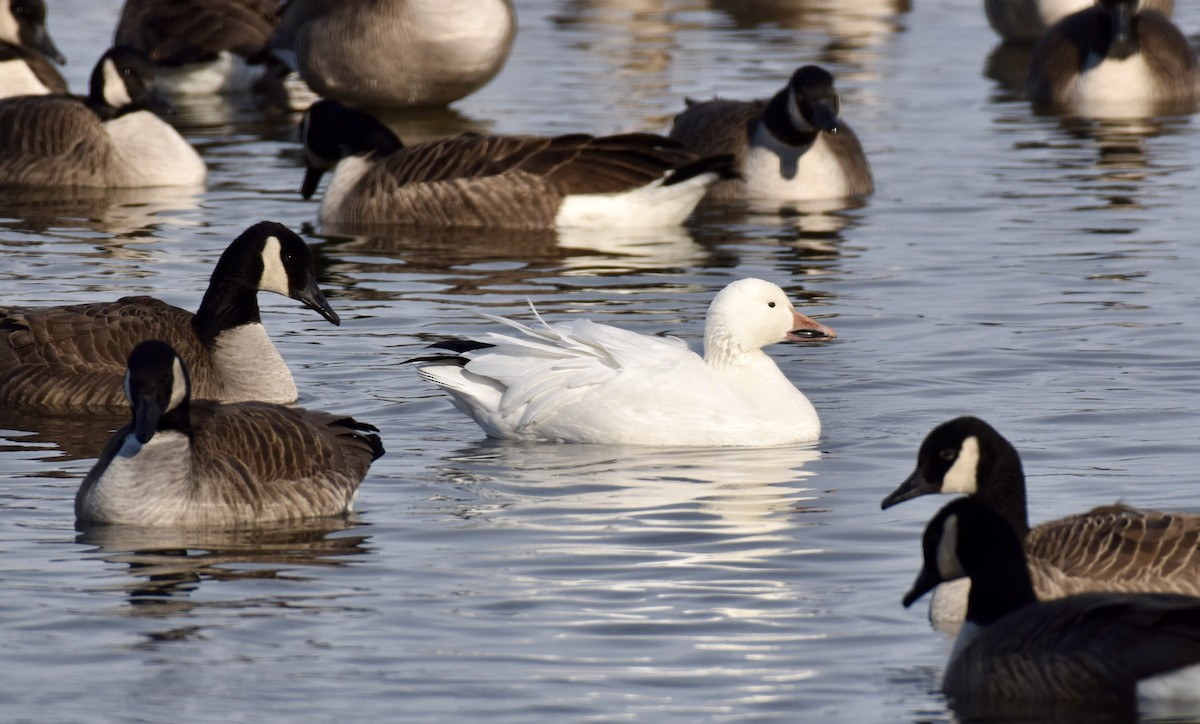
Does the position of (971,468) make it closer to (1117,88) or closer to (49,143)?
(49,143)

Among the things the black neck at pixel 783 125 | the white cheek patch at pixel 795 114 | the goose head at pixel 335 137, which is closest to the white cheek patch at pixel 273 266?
the goose head at pixel 335 137

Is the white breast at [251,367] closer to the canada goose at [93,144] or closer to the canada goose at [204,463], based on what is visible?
the canada goose at [204,463]

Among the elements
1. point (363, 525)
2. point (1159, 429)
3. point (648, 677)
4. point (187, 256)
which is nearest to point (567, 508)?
point (363, 525)

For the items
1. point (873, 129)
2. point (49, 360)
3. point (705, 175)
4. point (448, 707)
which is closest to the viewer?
point (448, 707)

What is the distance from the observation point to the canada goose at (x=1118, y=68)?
23797mm

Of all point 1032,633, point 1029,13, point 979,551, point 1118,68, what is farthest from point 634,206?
point 1029,13

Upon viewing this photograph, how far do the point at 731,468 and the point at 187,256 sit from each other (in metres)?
7.05

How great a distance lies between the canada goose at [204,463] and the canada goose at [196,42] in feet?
53.0

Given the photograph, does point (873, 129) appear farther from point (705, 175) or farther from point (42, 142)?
point (42, 142)

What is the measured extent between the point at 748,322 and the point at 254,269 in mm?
3053

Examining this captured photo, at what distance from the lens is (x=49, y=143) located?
2003 cm

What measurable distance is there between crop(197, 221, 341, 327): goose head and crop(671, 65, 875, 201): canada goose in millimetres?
7030

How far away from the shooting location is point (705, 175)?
18.2 meters

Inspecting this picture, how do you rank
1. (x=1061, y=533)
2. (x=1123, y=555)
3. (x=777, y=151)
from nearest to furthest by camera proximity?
(x=1123, y=555) → (x=1061, y=533) → (x=777, y=151)
